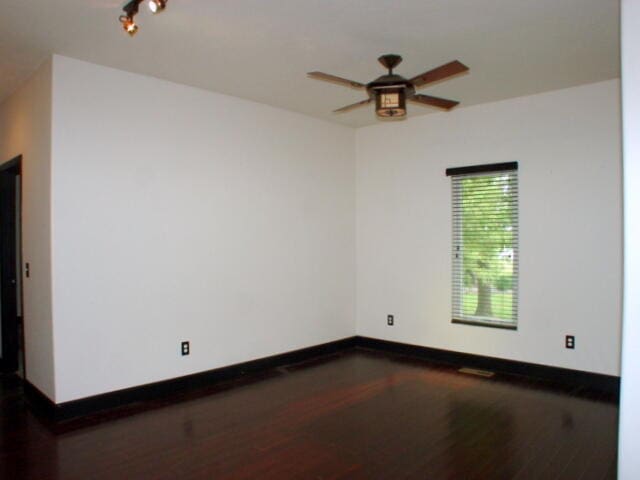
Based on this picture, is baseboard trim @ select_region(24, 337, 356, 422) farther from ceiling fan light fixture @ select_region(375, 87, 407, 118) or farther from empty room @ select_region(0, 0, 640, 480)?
ceiling fan light fixture @ select_region(375, 87, 407, 118)

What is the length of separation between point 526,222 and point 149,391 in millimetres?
3740

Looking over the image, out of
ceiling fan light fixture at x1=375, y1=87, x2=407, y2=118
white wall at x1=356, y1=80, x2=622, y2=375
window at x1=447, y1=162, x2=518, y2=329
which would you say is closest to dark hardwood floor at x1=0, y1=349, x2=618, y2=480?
white wall at x1=356, y1=80, x2=622, y2=375

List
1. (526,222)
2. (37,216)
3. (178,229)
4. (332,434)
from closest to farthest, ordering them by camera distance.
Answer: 1. (332,434)
2. (37,216)
3. (178,229)
4. (526,222)

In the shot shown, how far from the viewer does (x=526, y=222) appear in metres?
4.47

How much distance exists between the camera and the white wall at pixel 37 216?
11.3 ft

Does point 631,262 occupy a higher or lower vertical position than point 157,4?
lower

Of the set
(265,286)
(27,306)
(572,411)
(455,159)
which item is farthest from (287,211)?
(572,411)

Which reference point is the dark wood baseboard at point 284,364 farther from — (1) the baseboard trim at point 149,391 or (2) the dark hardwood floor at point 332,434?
(2) the dark hardwood floor at point 332,434

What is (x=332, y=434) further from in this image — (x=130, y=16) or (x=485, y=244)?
(x=130, y=16)

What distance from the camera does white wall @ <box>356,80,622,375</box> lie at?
4.07 metres

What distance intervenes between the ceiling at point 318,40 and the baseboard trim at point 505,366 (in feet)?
8.52

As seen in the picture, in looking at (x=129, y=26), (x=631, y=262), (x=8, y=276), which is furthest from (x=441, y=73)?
(x=8, y=276)

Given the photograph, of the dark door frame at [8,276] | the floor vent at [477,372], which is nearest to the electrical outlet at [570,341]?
the floor vent at [477,372]

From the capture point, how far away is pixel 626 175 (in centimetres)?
185
